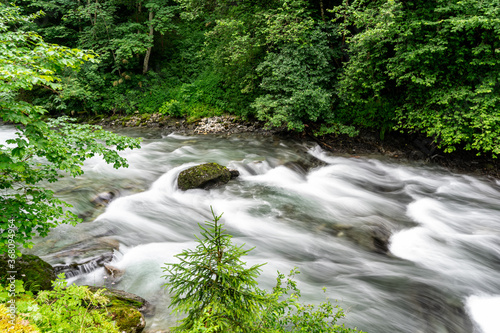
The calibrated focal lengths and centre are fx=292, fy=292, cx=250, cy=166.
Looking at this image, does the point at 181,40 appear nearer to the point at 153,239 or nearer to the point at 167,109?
the point at 167,109

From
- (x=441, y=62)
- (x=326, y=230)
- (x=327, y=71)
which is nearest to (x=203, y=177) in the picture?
(x=326, y=230)

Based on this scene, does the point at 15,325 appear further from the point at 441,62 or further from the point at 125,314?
the point at 441,62

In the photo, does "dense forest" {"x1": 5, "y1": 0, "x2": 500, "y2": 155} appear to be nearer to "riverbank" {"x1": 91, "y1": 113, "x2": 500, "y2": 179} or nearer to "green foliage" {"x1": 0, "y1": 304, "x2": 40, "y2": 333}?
"riverbank" {"x1": 91, "y1": 113, "x2": 500, "y2": 179}

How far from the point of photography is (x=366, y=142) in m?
11.8

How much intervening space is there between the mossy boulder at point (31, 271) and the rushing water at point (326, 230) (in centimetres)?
77

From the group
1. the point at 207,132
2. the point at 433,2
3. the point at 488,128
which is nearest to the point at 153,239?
the point at 207,132

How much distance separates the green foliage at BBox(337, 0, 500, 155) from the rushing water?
1931 millimetres

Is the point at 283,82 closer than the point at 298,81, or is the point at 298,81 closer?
the point at 298,81

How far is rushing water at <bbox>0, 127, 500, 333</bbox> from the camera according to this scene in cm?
485

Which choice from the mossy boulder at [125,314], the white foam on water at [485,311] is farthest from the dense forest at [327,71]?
the white foam on water at [485,311]

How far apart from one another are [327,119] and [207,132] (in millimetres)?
5748

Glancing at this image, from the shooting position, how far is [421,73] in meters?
8.91


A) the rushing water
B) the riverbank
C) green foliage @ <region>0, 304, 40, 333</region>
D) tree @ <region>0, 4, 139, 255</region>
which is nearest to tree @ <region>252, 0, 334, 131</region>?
the riverbank

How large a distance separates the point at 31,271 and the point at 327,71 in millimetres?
10720
